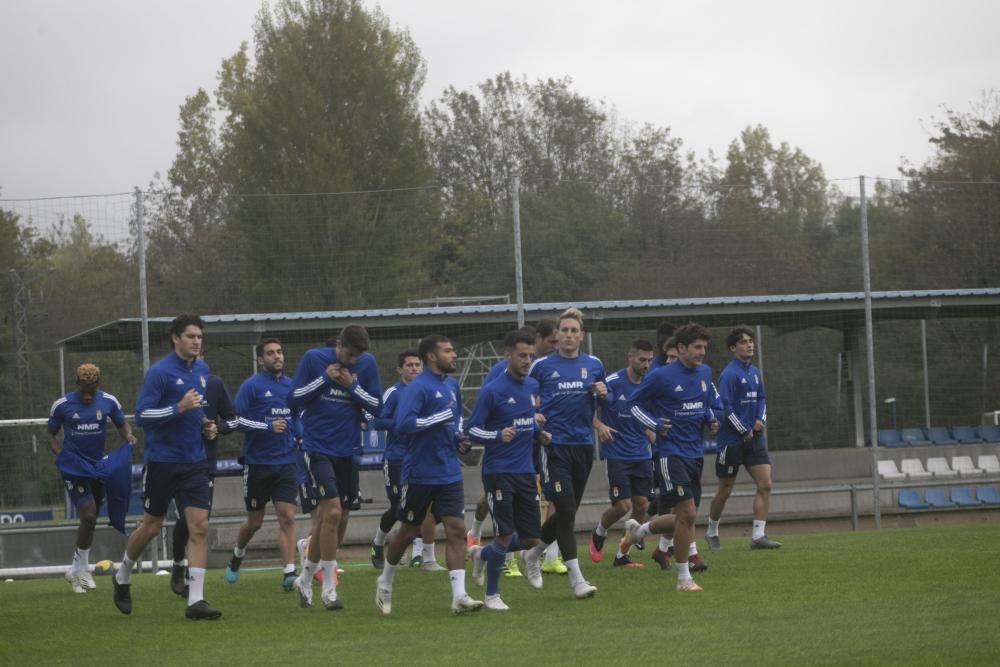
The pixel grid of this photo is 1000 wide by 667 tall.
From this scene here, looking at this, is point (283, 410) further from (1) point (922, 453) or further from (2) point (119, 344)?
(1) point (922, 453)

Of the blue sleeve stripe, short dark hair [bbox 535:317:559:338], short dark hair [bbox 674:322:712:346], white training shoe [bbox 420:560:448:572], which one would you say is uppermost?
short dark hair [bbox 535:317:559:338]

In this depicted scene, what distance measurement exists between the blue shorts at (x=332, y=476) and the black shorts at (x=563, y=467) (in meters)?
1.73

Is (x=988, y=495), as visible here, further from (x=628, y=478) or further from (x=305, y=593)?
(x=305, y=593)

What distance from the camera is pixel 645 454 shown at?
13.9 m

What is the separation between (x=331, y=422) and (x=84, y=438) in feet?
12.0

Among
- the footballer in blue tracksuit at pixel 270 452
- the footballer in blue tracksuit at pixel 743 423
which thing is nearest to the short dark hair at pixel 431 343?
the footballer in blue tracksuit at pixel 270 452

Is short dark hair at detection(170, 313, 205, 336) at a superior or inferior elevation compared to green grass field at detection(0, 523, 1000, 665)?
superior

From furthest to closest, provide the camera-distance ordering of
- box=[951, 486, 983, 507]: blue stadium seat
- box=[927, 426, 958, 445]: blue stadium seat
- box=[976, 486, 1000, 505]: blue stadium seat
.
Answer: box=[927, 426, 958, 445]: blue stadium seat → box=[951, 486, 983, 507]: blue stadium seat → box=[976, 486, 1000, 505]: blue stadium seat

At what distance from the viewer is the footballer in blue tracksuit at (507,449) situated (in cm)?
1086

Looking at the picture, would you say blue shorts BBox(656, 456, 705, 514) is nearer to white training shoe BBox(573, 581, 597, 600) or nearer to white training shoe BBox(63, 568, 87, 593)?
white training shoe BBox(573, 581, 597, 600)

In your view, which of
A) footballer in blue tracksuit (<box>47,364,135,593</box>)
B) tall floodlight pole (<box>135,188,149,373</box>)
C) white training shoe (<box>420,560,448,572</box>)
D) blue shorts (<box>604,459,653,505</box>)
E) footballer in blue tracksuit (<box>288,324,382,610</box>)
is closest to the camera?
footballer in blue tracksuit (<box>288,324,382,610</box>)

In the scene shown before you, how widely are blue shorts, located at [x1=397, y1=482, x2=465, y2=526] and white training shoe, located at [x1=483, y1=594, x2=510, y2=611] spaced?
754 millimetres

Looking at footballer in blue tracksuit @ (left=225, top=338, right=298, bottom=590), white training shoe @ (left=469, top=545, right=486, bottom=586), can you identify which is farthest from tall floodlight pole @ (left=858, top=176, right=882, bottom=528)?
footballer in blue tracksuit @ (left=225, top=338, right=298, bottom=590)

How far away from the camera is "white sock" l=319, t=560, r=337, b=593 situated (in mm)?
11289
